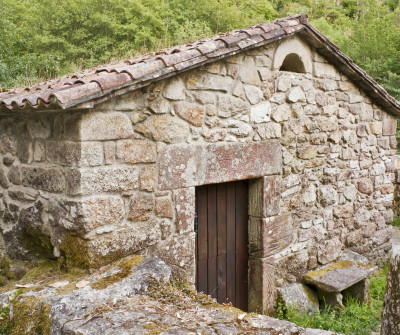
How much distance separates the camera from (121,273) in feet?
9.53

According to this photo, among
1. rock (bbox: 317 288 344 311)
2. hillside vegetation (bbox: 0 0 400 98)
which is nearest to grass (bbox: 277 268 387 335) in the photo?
rock (bbox: 317 288 344 311)

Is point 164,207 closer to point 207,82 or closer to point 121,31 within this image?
point 207,82

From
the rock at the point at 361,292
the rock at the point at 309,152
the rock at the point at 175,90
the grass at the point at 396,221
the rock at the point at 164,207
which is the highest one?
the rock at the point at 175,90

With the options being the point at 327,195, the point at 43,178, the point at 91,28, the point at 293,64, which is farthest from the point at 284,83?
the point at 91,28

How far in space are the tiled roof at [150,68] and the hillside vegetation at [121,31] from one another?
28.1 ft

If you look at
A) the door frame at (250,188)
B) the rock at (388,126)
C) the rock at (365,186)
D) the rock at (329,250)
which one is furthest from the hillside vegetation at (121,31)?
the door frame at (250,188)

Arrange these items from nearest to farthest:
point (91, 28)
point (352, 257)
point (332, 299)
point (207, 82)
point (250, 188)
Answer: point (207, 82) < point (250, 188) < point (332, 299) < point (352, 257) < point (91, 28)

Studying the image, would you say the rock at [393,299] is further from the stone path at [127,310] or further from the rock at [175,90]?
the rock at [175,90]

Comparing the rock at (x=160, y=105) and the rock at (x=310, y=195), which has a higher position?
the rock at (x=160, y=105)

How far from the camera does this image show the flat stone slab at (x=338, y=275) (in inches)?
180

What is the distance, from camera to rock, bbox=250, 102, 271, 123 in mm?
3994

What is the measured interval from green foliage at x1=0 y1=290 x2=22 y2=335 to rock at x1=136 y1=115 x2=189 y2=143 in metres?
1.50

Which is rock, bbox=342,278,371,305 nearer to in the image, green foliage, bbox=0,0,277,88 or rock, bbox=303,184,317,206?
rock, bbox=303,184,317,206

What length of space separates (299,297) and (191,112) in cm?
258
